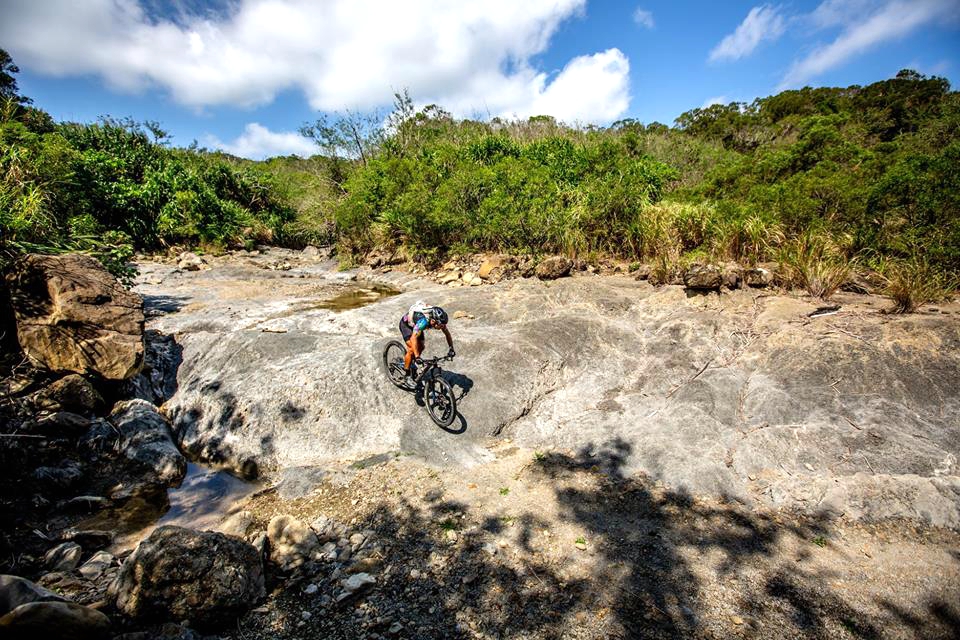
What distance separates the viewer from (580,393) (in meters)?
6.84

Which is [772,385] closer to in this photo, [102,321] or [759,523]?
[759,523]

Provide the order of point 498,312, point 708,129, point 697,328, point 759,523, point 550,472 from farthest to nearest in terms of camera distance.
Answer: point 708,129 < point 498,312 < point 697,328 < point 550,472 < point 759,523

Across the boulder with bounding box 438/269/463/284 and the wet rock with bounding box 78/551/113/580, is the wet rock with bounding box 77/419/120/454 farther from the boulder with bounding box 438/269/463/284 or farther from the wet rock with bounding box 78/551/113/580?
the boulder with bounding box 438/269/463/284

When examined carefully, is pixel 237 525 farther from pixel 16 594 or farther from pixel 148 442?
pixel 148 442

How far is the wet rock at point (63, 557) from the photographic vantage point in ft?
12.5

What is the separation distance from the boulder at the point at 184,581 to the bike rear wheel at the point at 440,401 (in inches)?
120

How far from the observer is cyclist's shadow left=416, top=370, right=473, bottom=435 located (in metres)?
6.16

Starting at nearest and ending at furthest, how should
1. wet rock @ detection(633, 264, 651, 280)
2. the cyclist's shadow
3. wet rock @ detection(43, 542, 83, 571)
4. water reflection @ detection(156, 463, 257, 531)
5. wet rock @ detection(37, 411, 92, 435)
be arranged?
1. wet rock @ detection(43, 542, 83, 571)
2. water reflection @ detection(156, 463, 257, 531)
3. wet rock @ detection(37, 411, 92, 435)
4. the cyclist's shadow
5. wet rock @ detection(633, 264, 651, 280)

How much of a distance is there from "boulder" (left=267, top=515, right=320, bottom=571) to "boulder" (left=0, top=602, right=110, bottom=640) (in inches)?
56.3

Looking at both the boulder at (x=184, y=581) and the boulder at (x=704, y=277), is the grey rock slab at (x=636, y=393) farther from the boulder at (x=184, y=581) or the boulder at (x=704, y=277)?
the boulder at (x=184, y=581)

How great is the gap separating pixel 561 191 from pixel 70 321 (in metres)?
11.9

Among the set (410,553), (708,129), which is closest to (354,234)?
(410,553)

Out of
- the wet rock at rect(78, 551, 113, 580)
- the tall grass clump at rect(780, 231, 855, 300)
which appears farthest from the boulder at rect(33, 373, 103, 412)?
the tall grass clump at rect(780, 231, 855, 300)

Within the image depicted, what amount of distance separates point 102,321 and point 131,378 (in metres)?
1.05
